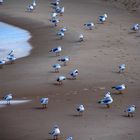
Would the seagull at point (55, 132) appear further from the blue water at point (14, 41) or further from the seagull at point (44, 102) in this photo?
the blue water at point (14, 41)

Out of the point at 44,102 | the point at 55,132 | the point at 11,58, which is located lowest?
the point at 11,58

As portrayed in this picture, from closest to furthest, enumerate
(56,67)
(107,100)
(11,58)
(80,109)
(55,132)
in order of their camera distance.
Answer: (55,132), (80,109), (107,100), (56,67), (11,58)

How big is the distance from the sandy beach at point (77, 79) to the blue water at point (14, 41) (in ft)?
1.41

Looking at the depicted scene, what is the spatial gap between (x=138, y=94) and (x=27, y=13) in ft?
56.0

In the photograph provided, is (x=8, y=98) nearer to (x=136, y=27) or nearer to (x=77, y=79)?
(x=77, y=79)

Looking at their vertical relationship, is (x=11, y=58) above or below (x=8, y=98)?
below

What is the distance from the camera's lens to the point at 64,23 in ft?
112

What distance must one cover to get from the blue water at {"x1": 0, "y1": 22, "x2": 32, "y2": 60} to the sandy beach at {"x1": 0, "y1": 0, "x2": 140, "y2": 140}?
430 mm

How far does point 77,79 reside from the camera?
23188 mm

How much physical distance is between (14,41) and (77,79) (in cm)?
855

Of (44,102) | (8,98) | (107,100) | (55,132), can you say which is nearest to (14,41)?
(8,98)

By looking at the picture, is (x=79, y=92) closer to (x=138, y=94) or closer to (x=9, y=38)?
(x=138, y=94)

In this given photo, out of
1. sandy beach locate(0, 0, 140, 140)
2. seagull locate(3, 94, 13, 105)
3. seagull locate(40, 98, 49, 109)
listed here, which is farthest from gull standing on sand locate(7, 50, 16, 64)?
seagull locate(40, 98, 49, 109)

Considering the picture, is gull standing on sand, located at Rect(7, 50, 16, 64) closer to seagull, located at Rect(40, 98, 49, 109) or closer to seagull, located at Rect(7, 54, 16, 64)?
seagull, located at Rect(7, 54, 16, 64)
